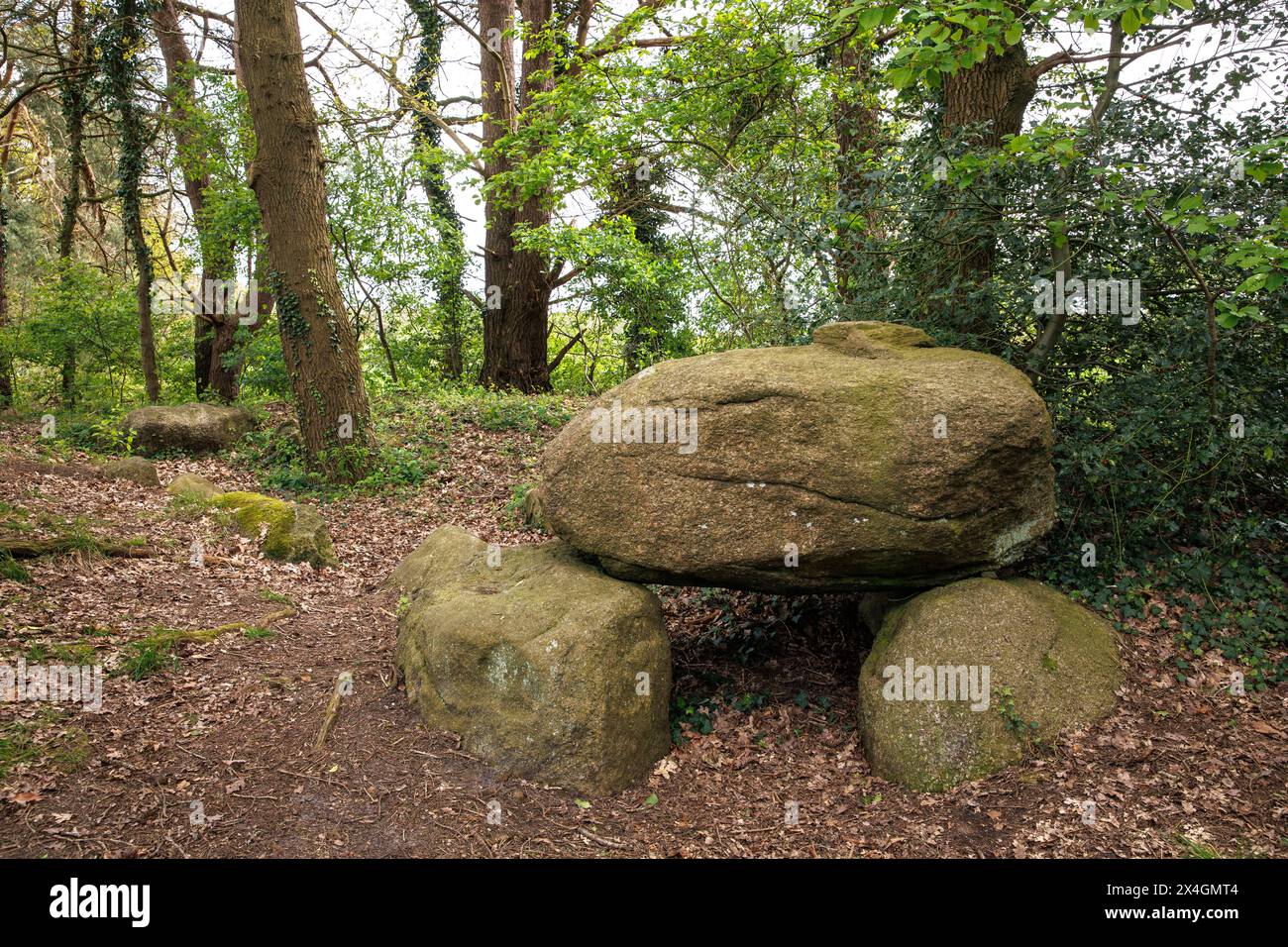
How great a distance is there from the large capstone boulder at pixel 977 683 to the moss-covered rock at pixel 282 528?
19.3 ft

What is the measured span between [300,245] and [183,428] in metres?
3.79

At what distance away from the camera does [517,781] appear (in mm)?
4965

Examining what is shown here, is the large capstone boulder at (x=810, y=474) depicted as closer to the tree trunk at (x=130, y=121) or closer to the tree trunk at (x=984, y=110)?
the tree trunk at (x=984, y=110)

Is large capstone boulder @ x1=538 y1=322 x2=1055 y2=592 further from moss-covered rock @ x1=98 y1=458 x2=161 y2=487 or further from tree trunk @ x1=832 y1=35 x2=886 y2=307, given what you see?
moss-covered rock @ x1=98 y1=458 x2=161 y2=487

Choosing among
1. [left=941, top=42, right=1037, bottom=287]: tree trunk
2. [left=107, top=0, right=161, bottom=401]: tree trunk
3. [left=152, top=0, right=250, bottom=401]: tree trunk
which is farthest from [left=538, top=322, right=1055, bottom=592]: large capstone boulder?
[left=107, top=0, right=161, bottom=401]: tree trunk

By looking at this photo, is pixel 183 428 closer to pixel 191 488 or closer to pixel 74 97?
pixel 191 488

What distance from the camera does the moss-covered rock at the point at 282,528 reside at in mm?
8352

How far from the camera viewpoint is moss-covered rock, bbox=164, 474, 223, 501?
925 centimetres

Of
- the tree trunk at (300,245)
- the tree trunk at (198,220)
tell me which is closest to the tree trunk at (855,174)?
the tree trunk at (300,245)

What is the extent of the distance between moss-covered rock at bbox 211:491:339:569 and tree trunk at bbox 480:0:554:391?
25.8 feet

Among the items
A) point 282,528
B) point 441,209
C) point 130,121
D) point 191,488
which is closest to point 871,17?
point 282,528
